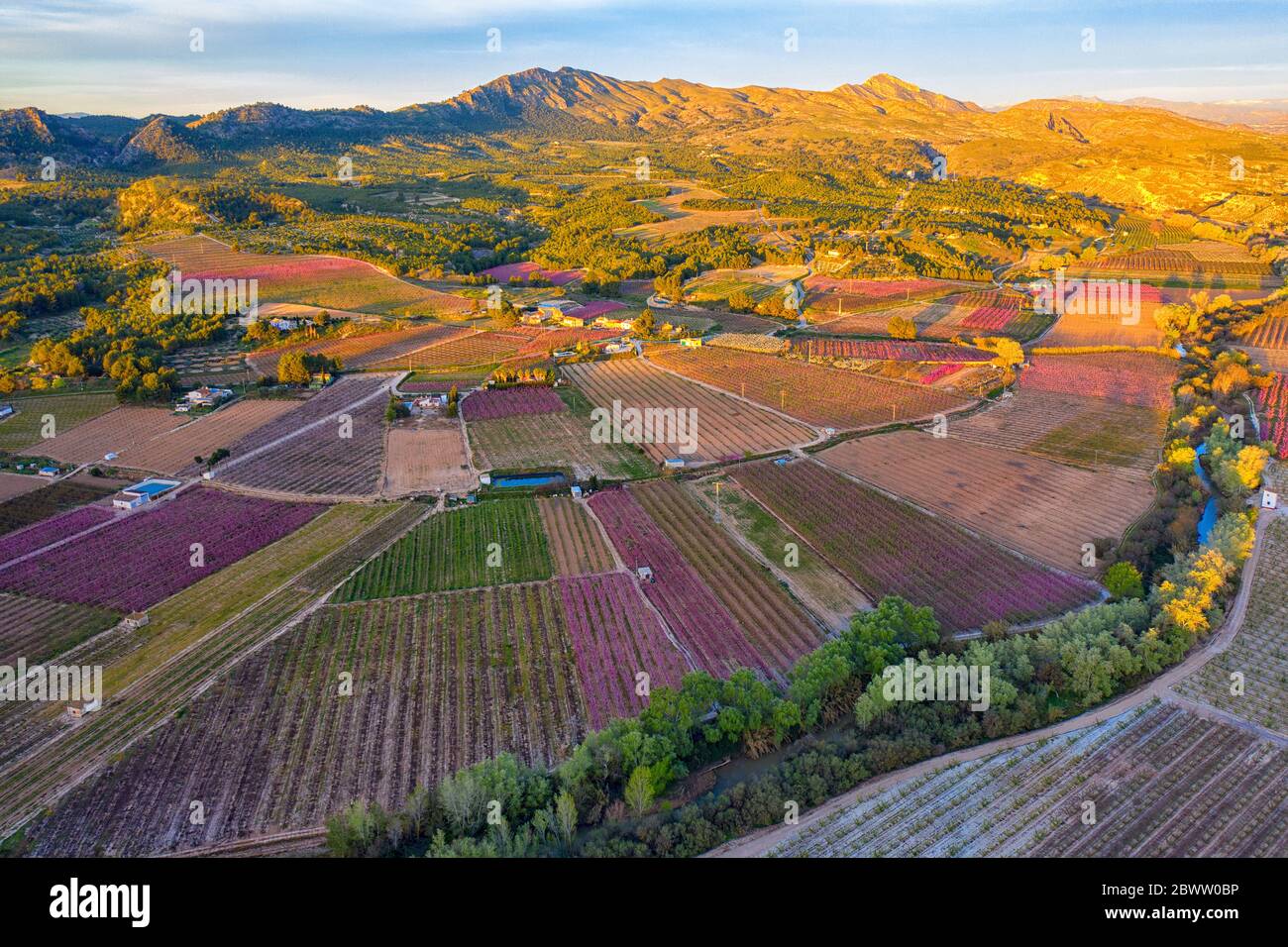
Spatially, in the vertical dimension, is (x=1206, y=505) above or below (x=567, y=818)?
above

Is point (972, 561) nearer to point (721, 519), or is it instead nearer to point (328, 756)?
point (721, 519)

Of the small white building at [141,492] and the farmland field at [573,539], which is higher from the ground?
the small white building at [141,492]

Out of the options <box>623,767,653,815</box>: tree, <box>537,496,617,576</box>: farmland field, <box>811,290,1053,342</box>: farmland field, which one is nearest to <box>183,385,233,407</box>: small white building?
<box>537,496,617,576</box>: farmland field

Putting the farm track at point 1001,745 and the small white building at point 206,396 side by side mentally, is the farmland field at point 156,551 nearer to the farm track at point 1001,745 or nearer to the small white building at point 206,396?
the small white building at point 206,396

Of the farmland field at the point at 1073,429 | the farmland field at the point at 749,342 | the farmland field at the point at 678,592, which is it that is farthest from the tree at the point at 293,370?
the farmland field at the point at 1073,429

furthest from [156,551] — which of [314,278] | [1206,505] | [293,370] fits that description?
[314,278]

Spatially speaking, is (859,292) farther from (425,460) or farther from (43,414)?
(43,414)
